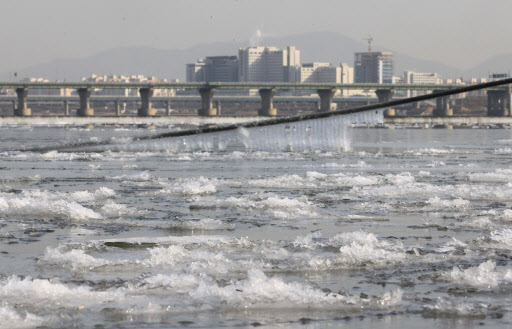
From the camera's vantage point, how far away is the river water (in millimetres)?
7715

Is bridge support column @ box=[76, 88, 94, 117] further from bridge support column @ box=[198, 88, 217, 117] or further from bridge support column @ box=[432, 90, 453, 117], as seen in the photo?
bridge support column @ box=[432, 90, 453, 117]

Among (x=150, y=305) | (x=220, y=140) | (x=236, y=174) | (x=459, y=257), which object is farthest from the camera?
(x=236, y=174)

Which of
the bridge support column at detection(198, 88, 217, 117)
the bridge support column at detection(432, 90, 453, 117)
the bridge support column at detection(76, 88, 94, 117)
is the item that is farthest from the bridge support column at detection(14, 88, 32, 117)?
the bridge support column at detection(432, 90, 453, 117)

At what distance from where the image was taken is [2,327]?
7.08 m

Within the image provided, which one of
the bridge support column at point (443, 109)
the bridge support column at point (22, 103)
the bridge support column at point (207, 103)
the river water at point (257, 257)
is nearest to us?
the river water at point (257, 257)

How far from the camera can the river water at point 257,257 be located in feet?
25.3

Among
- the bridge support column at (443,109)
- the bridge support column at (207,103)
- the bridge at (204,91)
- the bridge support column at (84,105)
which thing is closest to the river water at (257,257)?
the bridge at (204,91)

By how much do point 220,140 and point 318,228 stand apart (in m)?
2.33

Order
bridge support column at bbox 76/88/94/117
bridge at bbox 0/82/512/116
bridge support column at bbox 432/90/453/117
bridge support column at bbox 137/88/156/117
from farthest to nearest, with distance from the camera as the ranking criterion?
bridge support column at bbox 432/90/453/117, bridge support column at bbox 137/88/156/117, bridge at bbox 0/82/512/116, bridge support column at bbox 76/88/94/117

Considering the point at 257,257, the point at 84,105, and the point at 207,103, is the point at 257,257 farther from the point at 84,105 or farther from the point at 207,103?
the point at 207,103

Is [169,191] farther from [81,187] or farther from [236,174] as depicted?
[236,174]

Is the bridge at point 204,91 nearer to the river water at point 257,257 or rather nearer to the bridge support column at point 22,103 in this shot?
the bridge support column at point 22,103

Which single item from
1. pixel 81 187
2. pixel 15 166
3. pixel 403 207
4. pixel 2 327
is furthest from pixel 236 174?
pixel 2 327

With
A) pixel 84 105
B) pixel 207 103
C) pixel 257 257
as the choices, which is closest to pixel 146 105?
pixel 84 105
